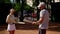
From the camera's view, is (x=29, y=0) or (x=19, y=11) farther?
(x=29, y=0)

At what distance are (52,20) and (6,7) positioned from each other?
4.94 m

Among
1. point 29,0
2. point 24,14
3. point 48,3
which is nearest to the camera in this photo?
point 48,3

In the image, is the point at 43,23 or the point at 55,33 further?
the point at 55,33

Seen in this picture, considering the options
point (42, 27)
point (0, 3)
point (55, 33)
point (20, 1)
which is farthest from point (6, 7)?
point (42, 27)

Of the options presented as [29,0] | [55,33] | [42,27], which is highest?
[29,0]

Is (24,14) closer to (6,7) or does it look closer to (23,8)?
(23,8)

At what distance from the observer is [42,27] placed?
7281 millimetres

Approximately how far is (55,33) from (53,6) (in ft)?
28.7

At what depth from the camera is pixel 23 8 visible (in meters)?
23.7

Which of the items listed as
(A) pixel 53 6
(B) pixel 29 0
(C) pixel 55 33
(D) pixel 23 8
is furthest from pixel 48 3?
(B) pixel 29 0

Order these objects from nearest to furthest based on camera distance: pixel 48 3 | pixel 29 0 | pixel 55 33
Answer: pixel 55 33 → pixel 48 3 → pixel 29 0

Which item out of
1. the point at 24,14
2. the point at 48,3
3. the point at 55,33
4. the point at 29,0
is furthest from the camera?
the point at 29,0

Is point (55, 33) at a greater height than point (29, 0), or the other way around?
point (29, 0)

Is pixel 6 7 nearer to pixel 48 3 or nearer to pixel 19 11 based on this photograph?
pixel 19 11
